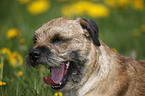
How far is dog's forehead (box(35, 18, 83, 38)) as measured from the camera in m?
3.83

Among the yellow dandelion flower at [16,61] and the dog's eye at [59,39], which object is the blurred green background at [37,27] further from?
the dog's eye at [59,39]

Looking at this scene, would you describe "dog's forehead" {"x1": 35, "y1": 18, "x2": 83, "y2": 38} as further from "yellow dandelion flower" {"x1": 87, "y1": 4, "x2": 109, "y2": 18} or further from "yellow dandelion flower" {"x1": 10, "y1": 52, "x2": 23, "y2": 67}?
"yellow dandelion flower" {"x1": 87, "y1": 4, "x2": 109, "y2": 18}

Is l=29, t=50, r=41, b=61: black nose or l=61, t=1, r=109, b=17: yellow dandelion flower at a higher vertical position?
l=61, t=1, r=109, b=17: yellow dandelion flower

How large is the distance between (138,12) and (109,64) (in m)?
5.82

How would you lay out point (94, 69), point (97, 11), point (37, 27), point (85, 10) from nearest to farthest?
point (94, 69) → point (37, 27) → point (97, 11) → point (85, 10)

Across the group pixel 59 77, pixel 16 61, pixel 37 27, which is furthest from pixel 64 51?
pixel 37 27

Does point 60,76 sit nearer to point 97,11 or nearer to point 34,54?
point 34,54

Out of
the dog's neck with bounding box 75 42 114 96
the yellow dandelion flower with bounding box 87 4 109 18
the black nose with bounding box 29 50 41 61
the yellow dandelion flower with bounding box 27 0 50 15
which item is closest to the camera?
the black nose with bounding box 29 50 41 61

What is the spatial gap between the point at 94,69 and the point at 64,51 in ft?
1.80

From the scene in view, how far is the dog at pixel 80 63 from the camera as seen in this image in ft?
12.1

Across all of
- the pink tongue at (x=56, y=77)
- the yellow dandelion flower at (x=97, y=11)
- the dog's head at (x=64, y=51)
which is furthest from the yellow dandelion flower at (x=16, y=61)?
the yellow dandelion flower at (x=97, y=11)

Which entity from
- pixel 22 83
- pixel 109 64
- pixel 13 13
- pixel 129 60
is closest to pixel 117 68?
pixel 109 64

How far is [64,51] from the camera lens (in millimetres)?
3801

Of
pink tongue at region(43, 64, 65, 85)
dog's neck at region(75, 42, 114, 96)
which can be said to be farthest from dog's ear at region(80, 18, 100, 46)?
pink tongue at region(43, 64, 65, 85)
